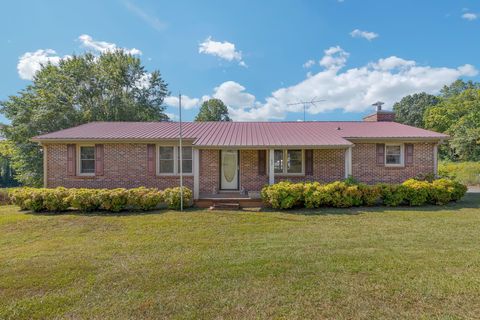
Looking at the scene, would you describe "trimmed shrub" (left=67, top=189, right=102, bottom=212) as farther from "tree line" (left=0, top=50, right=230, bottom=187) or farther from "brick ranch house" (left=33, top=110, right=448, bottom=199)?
"tree line" (left=0, top=50, right=230, bottom=187)

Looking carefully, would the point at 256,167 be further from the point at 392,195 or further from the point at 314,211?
the point at 392,195

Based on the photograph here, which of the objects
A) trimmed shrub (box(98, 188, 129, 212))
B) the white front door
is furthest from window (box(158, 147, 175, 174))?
trimmed shrub (box(98, 188, 129, 212))

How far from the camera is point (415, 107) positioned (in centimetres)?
4266

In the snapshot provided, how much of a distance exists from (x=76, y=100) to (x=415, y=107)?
47999 millimetres

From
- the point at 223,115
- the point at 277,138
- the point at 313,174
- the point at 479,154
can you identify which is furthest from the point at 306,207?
the point at 223,115

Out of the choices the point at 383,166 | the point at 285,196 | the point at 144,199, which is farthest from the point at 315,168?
the point at 144,199

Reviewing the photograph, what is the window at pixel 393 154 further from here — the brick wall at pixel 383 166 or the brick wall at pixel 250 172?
the brick wall at pixel 250 172

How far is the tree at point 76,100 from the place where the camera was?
65.1ft

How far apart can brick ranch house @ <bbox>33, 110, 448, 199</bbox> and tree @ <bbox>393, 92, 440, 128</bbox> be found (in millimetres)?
34174

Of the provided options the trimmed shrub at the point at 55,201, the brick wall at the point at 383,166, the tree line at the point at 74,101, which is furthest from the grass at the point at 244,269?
the tree line at the point at 74,101

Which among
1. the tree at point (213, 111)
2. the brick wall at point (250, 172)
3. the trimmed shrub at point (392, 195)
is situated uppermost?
the tree at point (213, 111)

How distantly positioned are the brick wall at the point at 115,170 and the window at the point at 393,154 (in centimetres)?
1012

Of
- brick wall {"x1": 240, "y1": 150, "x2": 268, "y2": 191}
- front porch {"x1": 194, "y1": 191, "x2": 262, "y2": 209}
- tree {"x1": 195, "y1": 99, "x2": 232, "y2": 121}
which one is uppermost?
tree {"x1": 195, "y1": 99, "x2": 232, "y2": 121}

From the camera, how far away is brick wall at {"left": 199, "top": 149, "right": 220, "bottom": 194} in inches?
459
